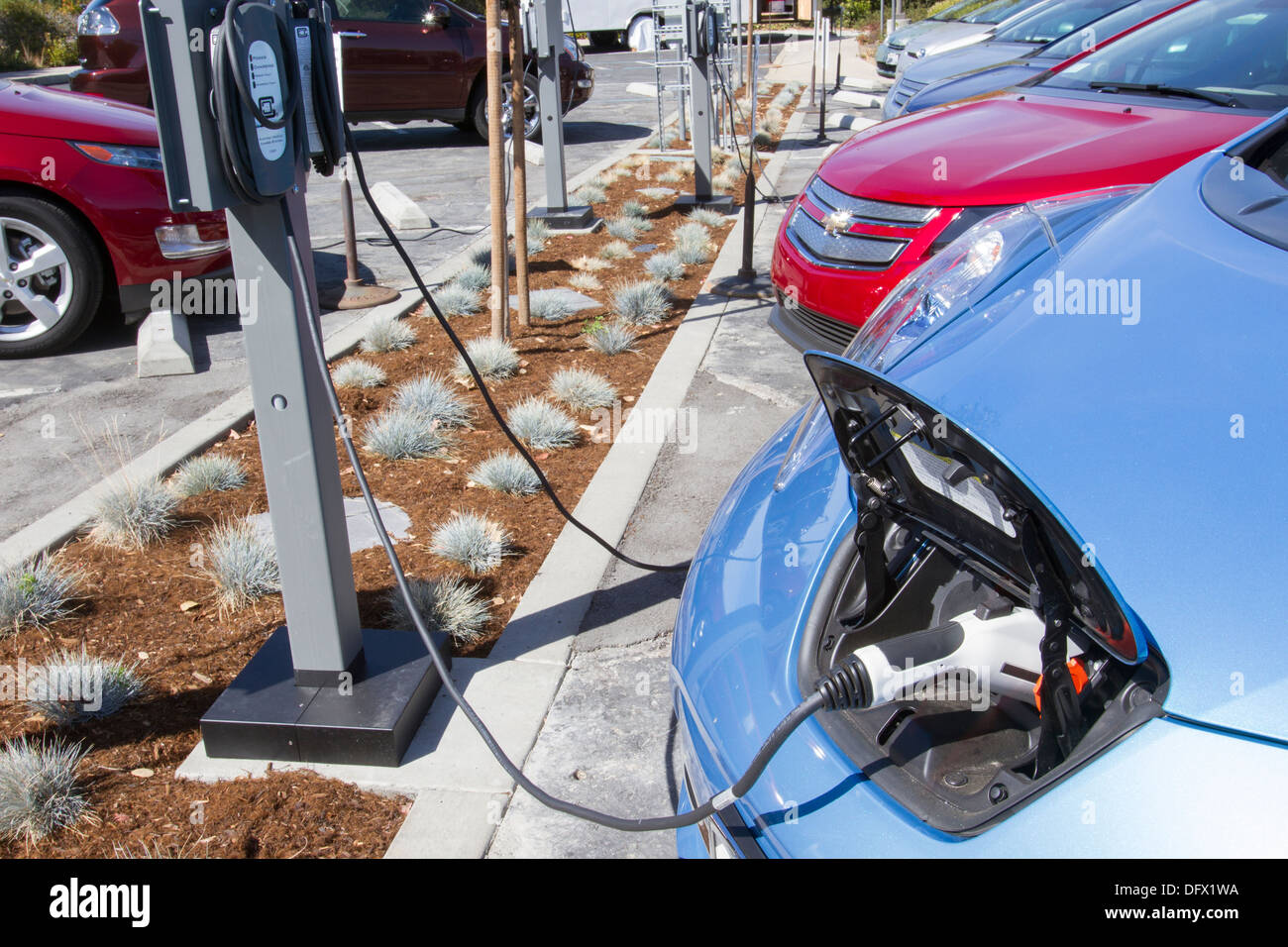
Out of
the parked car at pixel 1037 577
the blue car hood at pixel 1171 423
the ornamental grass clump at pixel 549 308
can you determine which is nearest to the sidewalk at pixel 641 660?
the parked car at pixel 1037 577

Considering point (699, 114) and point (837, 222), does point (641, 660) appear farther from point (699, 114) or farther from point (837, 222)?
point (699, 114)

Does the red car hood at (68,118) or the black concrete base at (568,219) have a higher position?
the red car hood at (68,118)

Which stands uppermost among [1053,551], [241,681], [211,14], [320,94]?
[211,14]

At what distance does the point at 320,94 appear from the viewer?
2566mm

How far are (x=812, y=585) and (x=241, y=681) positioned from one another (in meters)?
1.79

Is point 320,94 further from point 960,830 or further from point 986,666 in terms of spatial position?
point 960,830

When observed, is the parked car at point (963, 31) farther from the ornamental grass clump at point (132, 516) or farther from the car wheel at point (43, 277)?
the ornamental grass clump at point (132, 516)

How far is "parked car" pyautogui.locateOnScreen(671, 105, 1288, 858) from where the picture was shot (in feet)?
3.88

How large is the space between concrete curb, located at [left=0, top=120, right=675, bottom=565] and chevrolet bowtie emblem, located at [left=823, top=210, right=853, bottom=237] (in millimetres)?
2759

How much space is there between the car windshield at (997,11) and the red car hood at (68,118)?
9.87 metres

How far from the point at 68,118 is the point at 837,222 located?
4142mm

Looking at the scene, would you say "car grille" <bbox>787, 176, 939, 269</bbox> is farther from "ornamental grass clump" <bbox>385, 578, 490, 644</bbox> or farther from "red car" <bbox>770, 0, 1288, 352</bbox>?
"ornamental grass clump" <bbox>385, 578, 490, 644</bbox>

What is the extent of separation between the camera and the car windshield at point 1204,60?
477 cm
